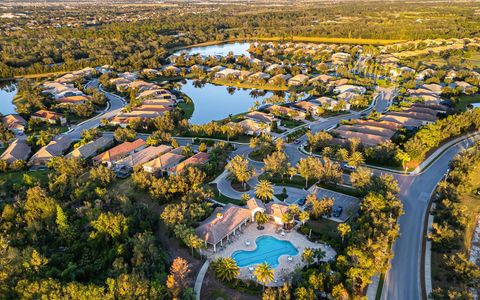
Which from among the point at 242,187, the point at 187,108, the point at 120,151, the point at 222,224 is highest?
the point at 222,224

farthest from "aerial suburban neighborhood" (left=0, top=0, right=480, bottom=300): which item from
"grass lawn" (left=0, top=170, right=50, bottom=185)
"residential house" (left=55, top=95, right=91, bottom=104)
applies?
"residential house" (left=55, top=95, right=91, bottom=104)

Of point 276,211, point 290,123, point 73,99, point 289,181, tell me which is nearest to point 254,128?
point 290,123

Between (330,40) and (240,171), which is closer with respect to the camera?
(240,171)

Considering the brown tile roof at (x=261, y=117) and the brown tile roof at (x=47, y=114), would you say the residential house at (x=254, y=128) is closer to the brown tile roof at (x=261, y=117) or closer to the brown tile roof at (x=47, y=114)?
the brown tile roof at (x=261, y=117)

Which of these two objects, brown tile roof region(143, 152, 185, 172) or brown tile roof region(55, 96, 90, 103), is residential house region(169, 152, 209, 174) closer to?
brown tile roof region(143, 152, 185, 172)

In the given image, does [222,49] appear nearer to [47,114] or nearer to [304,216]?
[47,114]

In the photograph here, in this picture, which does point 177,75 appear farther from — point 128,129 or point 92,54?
point 128,129

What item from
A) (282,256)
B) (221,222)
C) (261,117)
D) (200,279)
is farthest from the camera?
(261,117)

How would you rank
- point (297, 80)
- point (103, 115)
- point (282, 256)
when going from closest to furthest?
point (282, 256) → point (103, 115) → point (297, 80)
